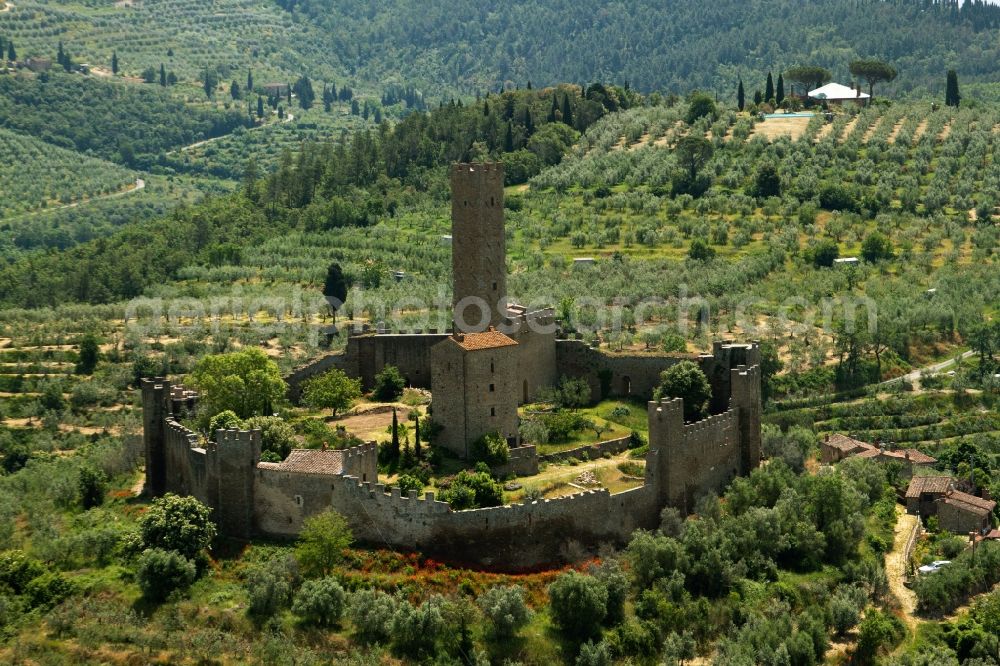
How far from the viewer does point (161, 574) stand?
4434 cm

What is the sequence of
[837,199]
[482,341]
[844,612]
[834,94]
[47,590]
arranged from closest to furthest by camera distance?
1. [47,590]
2. [844,612]
3. [482,341]
4. [837,199]
5. [834,94]

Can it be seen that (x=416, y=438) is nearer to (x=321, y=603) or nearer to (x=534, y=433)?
(x=534, y=433)

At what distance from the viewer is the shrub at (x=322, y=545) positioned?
4462cm

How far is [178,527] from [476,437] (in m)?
10.1


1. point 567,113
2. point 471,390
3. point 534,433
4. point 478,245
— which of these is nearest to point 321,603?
point 471,390

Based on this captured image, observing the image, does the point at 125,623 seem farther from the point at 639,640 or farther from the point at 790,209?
the point at 790,209

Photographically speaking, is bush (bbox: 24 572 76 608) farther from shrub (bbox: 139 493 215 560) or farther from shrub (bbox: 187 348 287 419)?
shrub (bbox: 187 348 287 419)

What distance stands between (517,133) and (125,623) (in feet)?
262

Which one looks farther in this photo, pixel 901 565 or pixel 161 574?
pixel 901 565

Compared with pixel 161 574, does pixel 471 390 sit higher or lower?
higher

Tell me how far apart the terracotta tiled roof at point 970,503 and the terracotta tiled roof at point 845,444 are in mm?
5666

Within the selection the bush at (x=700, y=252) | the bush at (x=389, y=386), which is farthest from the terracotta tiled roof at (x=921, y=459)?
the bush at (x=700, y=252)

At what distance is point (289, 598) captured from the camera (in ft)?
145

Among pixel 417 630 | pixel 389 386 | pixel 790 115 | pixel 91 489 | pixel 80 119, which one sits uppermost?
pixel 80 119
